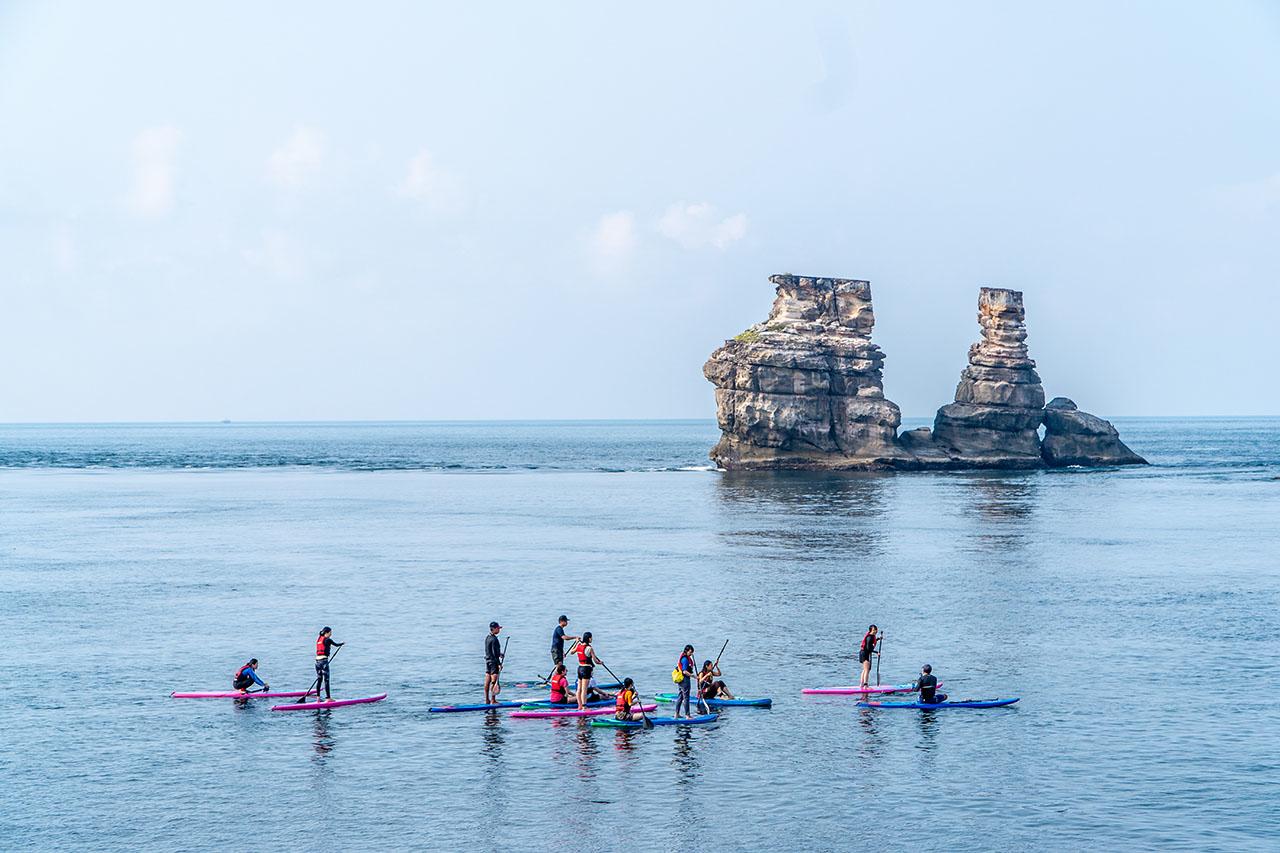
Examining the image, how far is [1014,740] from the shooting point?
Result: 3950 centimetres

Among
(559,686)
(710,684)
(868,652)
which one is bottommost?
(559,686)

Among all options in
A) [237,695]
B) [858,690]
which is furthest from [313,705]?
[858,690]

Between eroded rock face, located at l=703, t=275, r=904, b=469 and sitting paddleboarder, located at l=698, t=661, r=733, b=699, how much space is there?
4203 inches

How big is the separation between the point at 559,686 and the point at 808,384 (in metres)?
109

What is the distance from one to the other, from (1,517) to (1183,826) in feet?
357

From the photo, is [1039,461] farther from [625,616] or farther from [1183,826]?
[1183,826]

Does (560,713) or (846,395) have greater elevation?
(846,395)

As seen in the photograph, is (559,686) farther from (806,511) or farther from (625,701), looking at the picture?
(806,511)

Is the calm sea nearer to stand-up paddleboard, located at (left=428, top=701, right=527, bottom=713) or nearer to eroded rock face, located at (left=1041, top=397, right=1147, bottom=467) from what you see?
stand-up paddleboard, located at (left=428, top=701, right=527, bottom=713)

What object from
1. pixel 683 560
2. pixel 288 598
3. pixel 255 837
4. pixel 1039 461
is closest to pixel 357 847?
pixel 255 837

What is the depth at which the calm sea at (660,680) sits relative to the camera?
32.6 meters

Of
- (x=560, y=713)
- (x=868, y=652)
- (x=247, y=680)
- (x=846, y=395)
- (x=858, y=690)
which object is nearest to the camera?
(x=560, y=713)

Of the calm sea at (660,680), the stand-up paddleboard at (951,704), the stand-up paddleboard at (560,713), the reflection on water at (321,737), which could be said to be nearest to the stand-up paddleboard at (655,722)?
the calm sea at (660,680)

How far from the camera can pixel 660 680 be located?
154 feet
